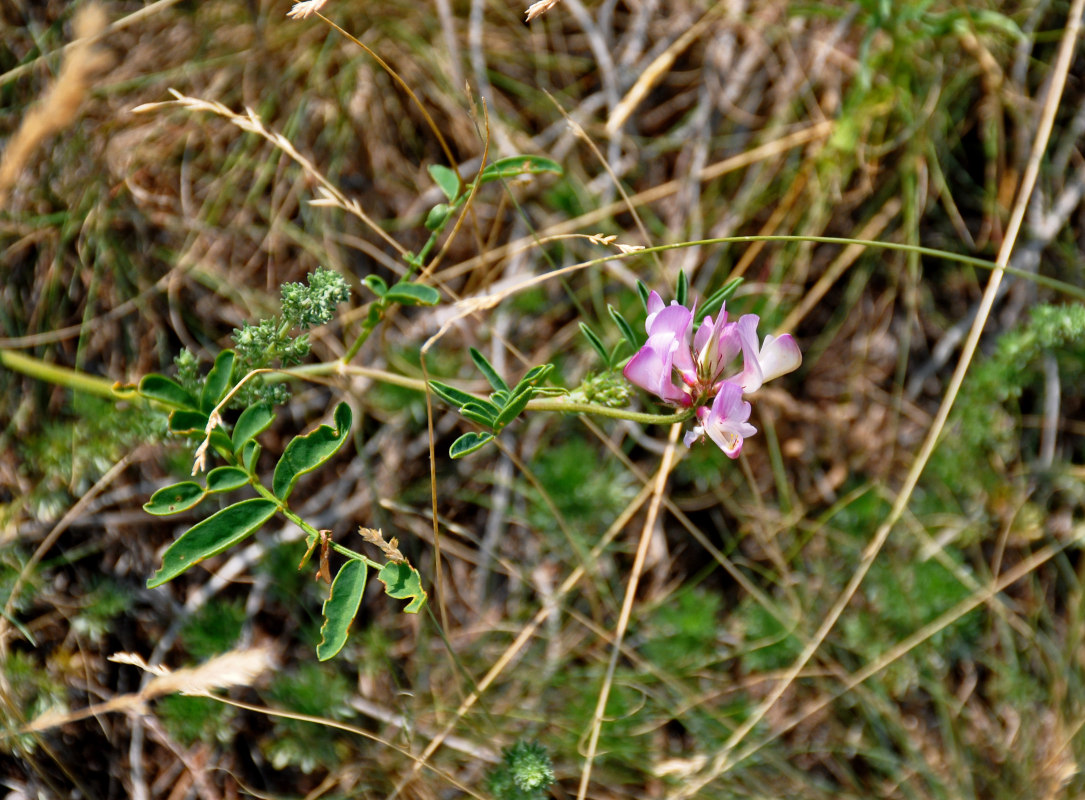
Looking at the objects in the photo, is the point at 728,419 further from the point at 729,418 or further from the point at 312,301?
the point at 312,301

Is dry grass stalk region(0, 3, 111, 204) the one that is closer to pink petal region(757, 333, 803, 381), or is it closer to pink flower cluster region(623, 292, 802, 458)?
pink flower cluster region(623, 292, 802, 458)

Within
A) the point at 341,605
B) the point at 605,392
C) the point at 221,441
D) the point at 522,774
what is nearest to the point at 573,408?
the point at 605,392

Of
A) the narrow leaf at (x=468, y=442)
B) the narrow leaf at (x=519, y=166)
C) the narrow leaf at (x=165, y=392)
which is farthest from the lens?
the narrow leaf at (x=519, y=166)

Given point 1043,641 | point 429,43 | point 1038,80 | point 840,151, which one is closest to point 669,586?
point 1043,641

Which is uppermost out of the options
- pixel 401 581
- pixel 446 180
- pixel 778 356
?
pixel 446 180

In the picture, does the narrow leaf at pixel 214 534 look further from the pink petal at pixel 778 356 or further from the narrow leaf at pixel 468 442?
the pink petal at pixel 778 356

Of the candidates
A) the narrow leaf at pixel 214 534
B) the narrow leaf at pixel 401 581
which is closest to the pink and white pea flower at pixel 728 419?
the narrow leaf at pixel 401 581
